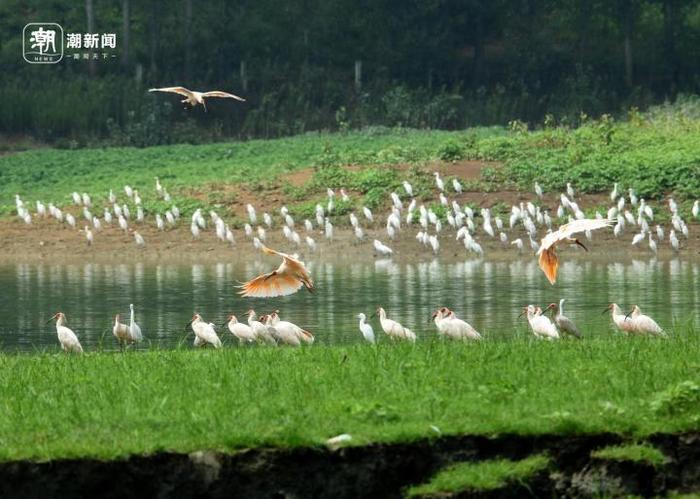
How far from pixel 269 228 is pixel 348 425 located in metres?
23.5

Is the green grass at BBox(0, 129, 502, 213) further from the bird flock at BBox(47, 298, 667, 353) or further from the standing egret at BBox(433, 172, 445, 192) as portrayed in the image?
the bird flock at BBox(47, 298, 667, 353)

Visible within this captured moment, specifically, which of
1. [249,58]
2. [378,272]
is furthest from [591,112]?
[378,272]

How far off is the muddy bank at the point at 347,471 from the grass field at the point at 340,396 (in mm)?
72

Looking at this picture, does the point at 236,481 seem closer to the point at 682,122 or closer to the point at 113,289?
the point at 113,289

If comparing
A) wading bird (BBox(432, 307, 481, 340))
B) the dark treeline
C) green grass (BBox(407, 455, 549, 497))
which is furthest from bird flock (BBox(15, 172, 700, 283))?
green grass (BBox(407, 455, 549, 497))

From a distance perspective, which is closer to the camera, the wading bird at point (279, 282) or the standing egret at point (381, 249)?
the wading bird at point (279, 282)

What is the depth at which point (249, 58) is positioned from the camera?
5928 cm

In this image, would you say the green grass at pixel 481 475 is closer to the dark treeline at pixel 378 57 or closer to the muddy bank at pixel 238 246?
the muddy bank at pixel 238 246

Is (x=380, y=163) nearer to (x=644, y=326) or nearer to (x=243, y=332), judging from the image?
(x=243, y=332)

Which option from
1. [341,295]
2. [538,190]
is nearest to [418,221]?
[538,190]

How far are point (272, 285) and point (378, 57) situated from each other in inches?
1808

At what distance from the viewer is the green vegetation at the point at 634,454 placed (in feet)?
31.2

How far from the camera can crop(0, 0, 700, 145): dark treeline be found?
54.2 meters

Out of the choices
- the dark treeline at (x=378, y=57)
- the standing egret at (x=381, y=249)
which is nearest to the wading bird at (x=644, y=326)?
the standing egret at (x=381, y=249)
